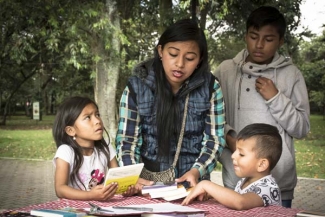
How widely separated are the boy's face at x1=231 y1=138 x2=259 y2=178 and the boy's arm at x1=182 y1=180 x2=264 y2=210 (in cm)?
17

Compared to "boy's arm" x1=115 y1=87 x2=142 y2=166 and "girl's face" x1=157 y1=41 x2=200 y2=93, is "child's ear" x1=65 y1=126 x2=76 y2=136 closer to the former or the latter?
"boy's arm" x1=115 y1=87 x2=142 y2=166

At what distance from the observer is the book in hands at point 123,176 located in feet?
6.80

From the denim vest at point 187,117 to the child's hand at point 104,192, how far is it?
1.52 ft

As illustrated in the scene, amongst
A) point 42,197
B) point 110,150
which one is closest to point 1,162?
point 42,197

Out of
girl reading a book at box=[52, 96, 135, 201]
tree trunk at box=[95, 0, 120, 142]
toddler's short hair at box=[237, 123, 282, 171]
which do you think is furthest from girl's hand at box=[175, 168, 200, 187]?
tree trunk at box=[95, 0, 120, 142]

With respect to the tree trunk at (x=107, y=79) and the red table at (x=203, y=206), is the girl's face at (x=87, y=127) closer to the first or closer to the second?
the red table at (x=203, y=206)

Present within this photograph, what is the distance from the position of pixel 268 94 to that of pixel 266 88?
1.4 inches

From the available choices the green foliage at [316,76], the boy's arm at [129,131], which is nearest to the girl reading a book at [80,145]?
the boy's arm at [129,131]

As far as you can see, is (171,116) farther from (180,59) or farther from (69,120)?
(69,120)

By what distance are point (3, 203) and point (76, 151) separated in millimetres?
5484

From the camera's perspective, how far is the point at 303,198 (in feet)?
26.2

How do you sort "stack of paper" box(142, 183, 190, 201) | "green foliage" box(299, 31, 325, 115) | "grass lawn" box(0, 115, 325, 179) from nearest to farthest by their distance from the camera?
"stack of paper" box(142, 183, 190, 201) → "grass lawn" box(0, 115, 325, 179) → "green foliage" box(299, 31, 325, 115)

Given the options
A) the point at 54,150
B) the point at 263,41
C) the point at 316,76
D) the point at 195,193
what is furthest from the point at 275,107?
the point at 316,76

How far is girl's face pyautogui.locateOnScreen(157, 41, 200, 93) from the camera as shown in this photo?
246 centimetres
